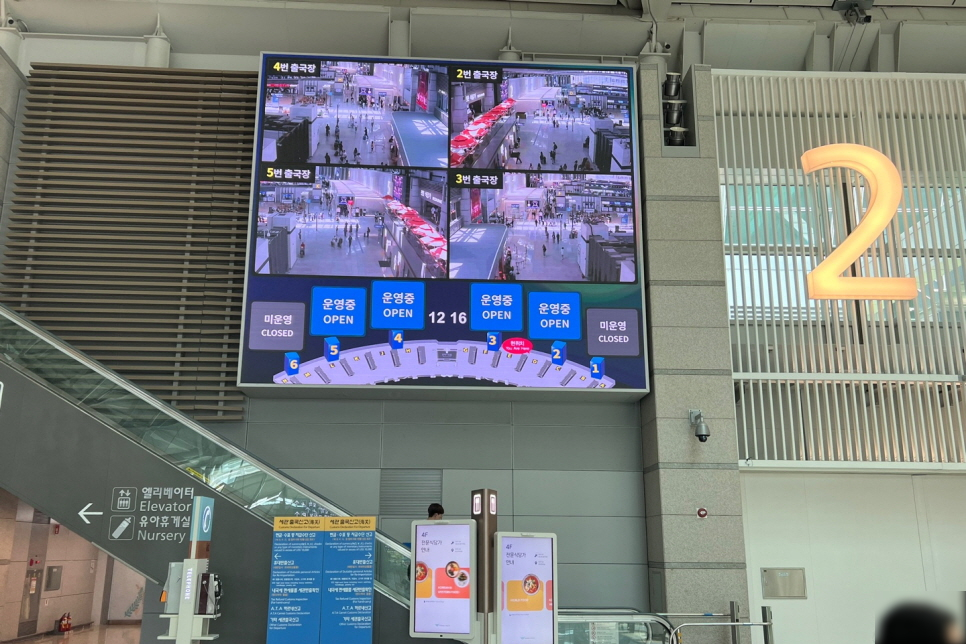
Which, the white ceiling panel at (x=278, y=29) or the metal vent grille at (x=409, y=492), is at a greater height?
the white ceiling panel at (x=278, y=29)

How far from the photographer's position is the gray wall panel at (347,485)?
9031 mm

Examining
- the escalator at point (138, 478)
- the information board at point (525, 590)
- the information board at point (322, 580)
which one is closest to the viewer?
the information board at point (525, 590)

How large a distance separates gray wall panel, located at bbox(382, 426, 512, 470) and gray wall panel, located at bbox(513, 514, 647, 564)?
73cm

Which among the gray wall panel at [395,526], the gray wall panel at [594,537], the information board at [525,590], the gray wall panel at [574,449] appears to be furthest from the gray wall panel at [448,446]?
the information board at [525,590]

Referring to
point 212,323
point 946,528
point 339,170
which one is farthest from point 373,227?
point 946,528

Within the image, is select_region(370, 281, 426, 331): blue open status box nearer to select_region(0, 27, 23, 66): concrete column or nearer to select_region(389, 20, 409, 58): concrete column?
select_region(389, 20, 409, 58): concrete column

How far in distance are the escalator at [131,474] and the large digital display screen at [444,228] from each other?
4.67ft

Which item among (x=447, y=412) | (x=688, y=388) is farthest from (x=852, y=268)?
(x=447, y=412)

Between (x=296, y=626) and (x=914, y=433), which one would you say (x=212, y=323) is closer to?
(x=296, y=626)

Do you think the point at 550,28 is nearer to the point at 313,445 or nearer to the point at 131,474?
the point at 313,445

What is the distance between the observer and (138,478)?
23.5ft

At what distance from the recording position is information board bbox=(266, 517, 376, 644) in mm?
6477

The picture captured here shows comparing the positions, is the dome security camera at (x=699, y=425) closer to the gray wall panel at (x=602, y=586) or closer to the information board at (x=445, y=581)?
the gray wall panel at (x=602, y=586)

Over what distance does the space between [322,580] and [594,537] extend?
3530 millimetres
